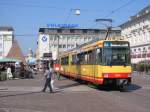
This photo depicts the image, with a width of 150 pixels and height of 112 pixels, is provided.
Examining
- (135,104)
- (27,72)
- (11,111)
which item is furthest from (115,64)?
(27,72)

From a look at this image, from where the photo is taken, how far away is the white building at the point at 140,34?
285 ft

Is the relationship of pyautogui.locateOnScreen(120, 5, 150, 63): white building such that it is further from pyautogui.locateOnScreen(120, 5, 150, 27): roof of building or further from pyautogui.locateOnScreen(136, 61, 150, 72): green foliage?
pyautogui.locateOnScreen(136, 61, 150, 72): green foliage

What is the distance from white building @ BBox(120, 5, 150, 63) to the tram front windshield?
197 feet

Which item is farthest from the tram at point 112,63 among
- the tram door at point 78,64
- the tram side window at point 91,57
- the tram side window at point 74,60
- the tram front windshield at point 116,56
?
the tram side window at point 74,60

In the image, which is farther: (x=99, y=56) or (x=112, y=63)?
(x=99, y=56)

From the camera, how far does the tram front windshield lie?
960 inches

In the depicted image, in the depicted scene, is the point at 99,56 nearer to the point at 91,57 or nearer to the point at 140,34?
the point at 91,57

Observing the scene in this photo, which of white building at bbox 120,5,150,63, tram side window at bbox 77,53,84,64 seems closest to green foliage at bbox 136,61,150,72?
white building at bbox 120,5,150,63

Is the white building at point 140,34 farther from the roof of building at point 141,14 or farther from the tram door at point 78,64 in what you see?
the tram door at point 78,64

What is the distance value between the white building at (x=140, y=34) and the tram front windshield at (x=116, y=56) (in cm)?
6006

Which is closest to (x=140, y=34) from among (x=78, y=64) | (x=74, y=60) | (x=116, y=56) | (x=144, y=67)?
(x=144, y=67)

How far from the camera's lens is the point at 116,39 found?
25531 mm

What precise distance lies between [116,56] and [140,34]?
68826 millimetres

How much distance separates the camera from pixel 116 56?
2467 centimetres
